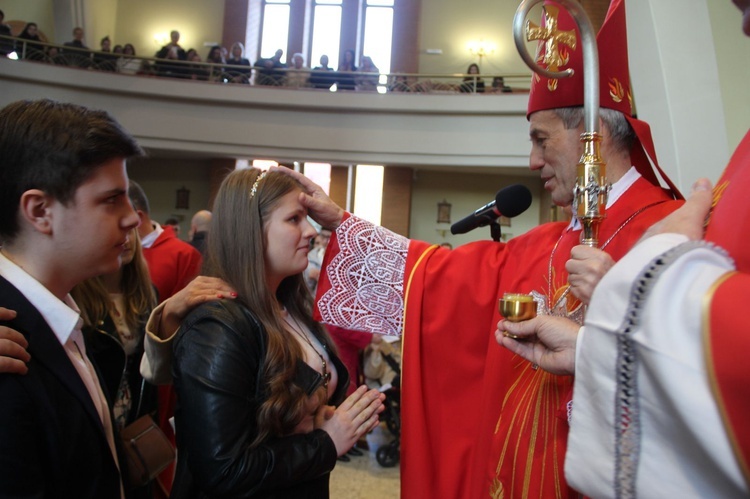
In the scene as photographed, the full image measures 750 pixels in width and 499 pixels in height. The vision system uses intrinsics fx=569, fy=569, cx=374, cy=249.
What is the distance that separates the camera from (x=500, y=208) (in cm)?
174

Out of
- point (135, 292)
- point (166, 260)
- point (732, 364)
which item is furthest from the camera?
point (166, 260)

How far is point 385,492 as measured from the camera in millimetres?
4176

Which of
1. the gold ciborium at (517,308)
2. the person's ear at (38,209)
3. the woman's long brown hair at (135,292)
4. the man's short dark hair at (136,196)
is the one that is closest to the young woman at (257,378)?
the person's ear at (38,209)

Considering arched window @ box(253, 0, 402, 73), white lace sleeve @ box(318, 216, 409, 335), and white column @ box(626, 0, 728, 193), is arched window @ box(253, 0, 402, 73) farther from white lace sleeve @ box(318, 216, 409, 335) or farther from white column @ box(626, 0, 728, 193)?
white lace sleeve @ box(318, 216, 409, 335)

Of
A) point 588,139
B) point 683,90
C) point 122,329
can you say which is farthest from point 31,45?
point 588,139

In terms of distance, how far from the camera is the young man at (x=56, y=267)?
989mm

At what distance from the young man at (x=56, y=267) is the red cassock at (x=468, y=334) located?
0.76m

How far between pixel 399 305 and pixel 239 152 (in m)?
9.84

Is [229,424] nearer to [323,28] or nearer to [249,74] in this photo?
[249,74]

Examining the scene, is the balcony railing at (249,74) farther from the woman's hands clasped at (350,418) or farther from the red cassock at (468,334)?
the woman's hands clasped at (350,418)

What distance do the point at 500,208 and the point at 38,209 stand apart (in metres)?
1.22

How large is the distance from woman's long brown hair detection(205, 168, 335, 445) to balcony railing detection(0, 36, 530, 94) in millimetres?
9411

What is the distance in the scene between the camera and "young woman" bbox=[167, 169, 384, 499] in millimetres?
1302

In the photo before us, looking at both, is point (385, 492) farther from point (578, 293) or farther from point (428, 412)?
point (578, 293)
